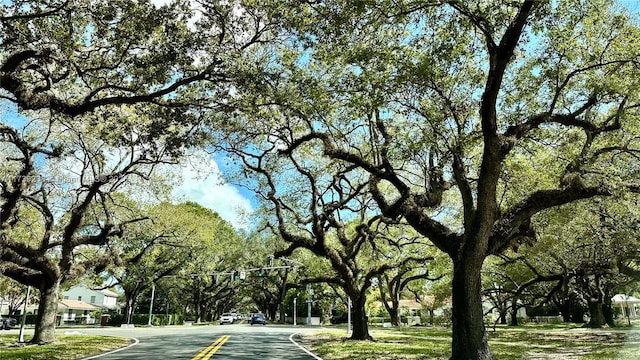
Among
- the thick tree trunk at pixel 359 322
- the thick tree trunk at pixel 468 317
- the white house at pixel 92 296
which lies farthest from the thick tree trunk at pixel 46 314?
the white house at pixel 92 296

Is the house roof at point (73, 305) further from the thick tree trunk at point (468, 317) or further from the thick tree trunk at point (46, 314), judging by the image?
the thick tree trunk at point (468, 317)

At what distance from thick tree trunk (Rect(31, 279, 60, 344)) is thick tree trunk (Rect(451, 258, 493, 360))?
16885 millimetres

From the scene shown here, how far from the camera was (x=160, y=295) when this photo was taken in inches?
2571

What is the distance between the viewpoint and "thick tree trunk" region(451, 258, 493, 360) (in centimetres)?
1095

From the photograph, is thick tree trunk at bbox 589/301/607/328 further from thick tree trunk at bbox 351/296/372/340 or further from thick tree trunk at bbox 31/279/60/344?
thick tree trunk at bbox 31/279/60/344

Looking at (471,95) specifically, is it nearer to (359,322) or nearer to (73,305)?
(359,322)

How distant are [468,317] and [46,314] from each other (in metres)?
17.7

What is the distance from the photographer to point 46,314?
20.0 meters

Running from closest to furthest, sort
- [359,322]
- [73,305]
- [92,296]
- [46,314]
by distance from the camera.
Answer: [46,314] < [359,322] < [73,305] < [92,296]

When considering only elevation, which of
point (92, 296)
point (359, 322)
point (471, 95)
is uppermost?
point (471, 95)

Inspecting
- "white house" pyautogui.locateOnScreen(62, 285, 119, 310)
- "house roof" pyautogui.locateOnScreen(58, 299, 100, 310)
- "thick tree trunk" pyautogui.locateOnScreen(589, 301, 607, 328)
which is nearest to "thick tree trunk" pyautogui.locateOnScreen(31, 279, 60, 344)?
"thick tree trunk" pyautogui.locateOnScreen(589, 301, 607, 328)

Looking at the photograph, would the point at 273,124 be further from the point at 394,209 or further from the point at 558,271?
the point at 558,271

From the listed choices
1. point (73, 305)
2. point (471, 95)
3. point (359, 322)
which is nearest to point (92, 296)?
point (73, 305)

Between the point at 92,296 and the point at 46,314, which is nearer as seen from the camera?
the point at 46,314
